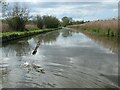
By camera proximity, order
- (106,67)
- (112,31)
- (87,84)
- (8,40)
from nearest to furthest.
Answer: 1. (87,84)
2. (106,67)
3. (8,40)
4. (112,31)

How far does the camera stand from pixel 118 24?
32406 millimetres

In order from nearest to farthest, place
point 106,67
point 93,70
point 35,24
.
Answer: point 93,70 < point 106,67 < point 35,24

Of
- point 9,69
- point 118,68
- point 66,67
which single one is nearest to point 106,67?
point 118,68

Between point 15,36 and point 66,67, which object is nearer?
point 66,67

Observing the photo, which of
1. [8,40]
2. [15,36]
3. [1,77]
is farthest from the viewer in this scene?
[15,36]

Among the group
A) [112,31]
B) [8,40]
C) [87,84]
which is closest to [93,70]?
[87,84]

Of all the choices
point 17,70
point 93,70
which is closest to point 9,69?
point 17,70

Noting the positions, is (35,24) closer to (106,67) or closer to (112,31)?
(112,31)

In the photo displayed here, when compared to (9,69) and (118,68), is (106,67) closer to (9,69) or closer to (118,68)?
(118,68)

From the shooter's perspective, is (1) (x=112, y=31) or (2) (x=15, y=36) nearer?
(2) (x=15, y=36)

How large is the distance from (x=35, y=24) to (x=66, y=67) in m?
64.4

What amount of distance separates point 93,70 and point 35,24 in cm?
6546

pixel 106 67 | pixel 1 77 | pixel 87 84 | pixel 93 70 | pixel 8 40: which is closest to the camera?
pixel 87 84

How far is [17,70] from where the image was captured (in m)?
11.8
